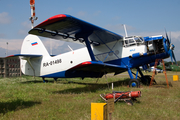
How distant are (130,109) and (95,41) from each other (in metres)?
6.73

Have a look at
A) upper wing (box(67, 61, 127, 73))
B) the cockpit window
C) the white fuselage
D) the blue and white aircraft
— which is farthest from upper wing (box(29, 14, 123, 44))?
upper wing (box(67, 61, 127, 73))

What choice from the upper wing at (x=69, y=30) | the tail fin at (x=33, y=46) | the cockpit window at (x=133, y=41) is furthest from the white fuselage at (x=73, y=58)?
the upper wing at (x=69, y=30)

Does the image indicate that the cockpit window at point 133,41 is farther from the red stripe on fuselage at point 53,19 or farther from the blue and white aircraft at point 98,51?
the red stripe on fuselage at point 53,19

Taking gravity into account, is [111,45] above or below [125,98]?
above

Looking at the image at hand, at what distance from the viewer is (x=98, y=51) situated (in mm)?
10742

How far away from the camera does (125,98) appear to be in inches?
207

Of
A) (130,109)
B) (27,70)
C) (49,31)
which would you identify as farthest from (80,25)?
(27,70)

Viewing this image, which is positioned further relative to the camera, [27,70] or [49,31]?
[27,70]

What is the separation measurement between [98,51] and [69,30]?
2988 millimetres

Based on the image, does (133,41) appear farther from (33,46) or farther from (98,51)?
(33,46)

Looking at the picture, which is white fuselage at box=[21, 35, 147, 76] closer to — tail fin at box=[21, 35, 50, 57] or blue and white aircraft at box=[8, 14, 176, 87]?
blue and white aircraft at box=[8, 14, 176, 87]

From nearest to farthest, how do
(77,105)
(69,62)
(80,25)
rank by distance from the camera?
(77,105) → (80,25) → (69,62)

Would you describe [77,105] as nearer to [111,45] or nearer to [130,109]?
[130,109]

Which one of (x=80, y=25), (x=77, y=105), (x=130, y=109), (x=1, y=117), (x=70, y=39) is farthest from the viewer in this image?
(x=70, y=39)
